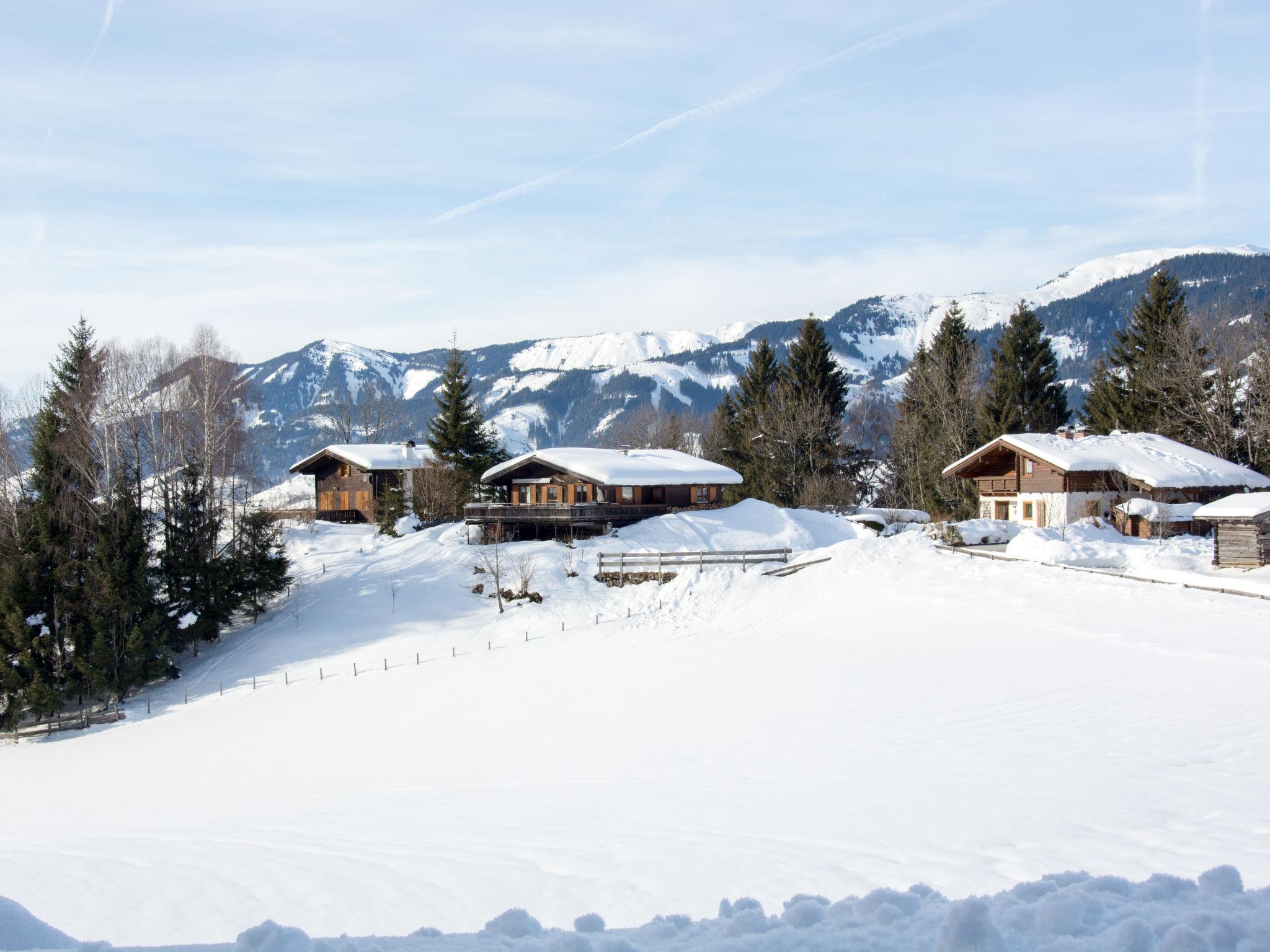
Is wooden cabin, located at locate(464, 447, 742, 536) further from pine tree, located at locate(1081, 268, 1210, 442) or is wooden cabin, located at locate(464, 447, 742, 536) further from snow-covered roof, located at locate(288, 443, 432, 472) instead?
pine tree, located at locate(1081, 268, 1210, 442)

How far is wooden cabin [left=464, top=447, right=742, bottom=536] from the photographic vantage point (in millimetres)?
41594

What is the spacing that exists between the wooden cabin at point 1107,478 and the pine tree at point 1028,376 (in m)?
10.4

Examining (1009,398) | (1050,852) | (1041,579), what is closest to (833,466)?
(1009,398)

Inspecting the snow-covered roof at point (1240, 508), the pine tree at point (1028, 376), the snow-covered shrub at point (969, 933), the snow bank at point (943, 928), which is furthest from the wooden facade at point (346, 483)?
the snow-covered shrub at point (969, 933)

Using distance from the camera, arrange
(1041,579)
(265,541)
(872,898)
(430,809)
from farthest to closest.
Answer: (265,541) < (1041,579) < (430,809) < (872,898)

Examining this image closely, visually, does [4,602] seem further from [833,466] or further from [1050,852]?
[833,466]

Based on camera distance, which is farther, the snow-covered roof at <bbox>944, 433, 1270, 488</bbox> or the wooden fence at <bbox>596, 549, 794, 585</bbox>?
the snow-covered roof at <bbox>944, 433, 1270, 488</bbox>

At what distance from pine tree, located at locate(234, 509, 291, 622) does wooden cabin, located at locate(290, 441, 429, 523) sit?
15.3 metres

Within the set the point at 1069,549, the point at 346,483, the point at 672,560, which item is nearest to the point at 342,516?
the point at 346,483

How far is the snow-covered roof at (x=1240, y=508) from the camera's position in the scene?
28.6 m

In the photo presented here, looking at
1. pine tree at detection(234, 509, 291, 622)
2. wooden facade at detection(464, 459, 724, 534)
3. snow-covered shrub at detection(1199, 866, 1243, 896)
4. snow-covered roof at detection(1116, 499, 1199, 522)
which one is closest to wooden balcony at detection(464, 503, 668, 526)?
wooden facade at detection(464, 459, 724, 534)

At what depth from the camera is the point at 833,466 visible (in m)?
55.4

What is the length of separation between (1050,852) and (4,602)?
109 feet

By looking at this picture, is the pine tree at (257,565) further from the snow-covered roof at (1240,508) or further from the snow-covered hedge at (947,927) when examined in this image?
the snow-covered roof at (1240,508)
